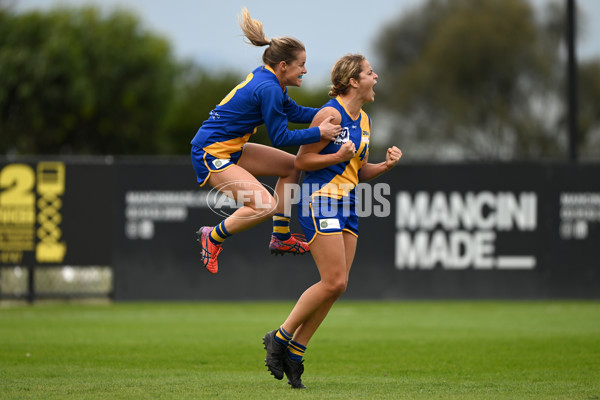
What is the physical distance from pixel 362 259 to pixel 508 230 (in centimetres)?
260

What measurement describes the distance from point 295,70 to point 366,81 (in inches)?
22.0

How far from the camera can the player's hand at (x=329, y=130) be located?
6.46m

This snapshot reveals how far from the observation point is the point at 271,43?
677 centimetres

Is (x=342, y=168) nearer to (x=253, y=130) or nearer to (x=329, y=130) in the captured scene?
(x=329, y=130)

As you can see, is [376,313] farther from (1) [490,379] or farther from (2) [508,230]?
(1) [490,379]

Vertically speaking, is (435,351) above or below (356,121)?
below

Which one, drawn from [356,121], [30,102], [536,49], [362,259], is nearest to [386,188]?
[362,259]

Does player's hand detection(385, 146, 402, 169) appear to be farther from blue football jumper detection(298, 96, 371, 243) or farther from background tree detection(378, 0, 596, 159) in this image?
background tree detection(378, 0, 596, 159)

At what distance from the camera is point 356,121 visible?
6.79 metres

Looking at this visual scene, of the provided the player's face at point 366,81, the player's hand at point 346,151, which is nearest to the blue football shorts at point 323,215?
the player's hand at point 346,151

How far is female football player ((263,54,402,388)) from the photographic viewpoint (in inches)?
257

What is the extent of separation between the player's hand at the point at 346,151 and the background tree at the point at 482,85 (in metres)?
44.7

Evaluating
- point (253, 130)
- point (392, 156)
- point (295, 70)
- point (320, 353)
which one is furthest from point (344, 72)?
point (320, 353)

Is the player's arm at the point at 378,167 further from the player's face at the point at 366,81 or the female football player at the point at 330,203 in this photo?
the player's face at the point at 366,81
